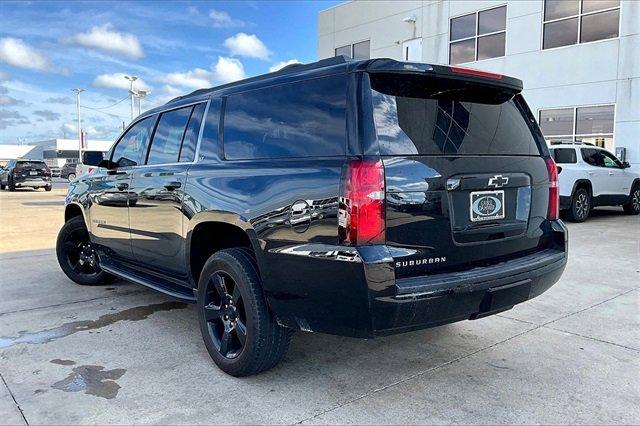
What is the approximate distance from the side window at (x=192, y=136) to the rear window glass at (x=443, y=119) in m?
1.67

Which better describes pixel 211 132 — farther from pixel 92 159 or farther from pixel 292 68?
pixel 92 159

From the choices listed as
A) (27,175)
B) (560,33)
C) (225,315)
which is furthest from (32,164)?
(225,315)

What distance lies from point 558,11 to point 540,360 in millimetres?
14009

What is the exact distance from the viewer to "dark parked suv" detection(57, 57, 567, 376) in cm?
263

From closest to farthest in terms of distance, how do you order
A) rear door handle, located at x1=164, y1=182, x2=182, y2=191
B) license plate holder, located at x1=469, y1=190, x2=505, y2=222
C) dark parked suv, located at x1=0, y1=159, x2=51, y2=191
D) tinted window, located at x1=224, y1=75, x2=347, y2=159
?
tinted window, located at x1=224, y1=75, x2=347, y2=159
license plate holder, located at x1=469, y1=190, x2=505, y2=222
rear door handle, located at x1=164, y1=182, x2=182, y2=191
dark parked suv, located at x1=0, y1=159, x2=51, y2=191

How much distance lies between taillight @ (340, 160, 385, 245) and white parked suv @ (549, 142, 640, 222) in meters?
9.48

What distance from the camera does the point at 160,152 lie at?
171 inches

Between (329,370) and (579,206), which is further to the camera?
(579,206)

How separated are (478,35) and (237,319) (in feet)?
52.4

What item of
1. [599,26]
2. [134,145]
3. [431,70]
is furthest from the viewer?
[599,26]

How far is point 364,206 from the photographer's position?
256 cm

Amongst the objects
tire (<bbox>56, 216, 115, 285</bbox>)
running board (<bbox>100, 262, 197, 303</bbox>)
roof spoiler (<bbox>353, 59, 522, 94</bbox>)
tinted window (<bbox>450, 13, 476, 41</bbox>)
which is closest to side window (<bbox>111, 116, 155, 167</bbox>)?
running board (<bbox>100, 262, 197, 303</bbox>)

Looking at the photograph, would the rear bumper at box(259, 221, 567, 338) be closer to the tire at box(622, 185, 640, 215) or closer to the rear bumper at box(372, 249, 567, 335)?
the rear bumper at box(372, 249, 567, 335)

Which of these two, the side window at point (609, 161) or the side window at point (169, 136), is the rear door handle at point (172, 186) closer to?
the side window at point (169, 136)
